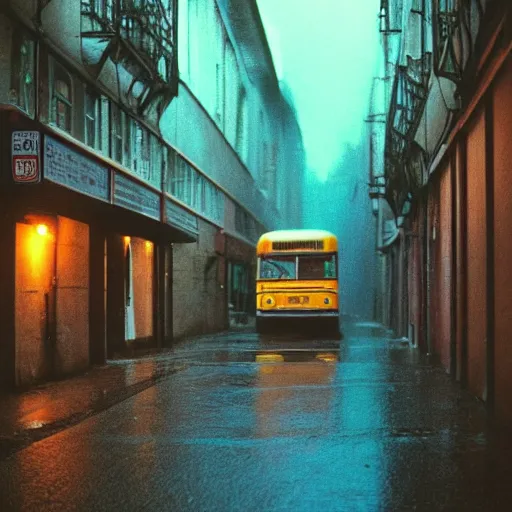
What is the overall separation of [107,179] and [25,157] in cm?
377

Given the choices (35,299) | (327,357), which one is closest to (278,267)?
(327,357)

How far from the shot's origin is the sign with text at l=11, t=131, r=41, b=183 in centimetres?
1006

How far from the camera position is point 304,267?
957 inches

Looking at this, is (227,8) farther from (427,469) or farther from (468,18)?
(427,469)

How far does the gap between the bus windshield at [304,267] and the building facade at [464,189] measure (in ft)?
15.0

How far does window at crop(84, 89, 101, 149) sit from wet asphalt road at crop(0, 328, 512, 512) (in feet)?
17.7

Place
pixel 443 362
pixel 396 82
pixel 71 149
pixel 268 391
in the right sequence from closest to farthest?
pixel 268 391 < pixel 71 149 < pixel 443 362 < pixel 396 82

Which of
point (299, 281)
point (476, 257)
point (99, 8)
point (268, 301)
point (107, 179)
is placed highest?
point (99, 8)

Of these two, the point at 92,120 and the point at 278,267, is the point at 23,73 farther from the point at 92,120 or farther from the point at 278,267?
the point at 278,267

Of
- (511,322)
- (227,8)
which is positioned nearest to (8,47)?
(511,322)

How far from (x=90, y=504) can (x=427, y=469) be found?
253 centimetres

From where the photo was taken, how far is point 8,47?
10961 mm

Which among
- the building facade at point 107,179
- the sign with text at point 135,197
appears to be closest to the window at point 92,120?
the building facade at point 107,179

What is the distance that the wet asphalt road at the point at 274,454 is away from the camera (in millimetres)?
5215
